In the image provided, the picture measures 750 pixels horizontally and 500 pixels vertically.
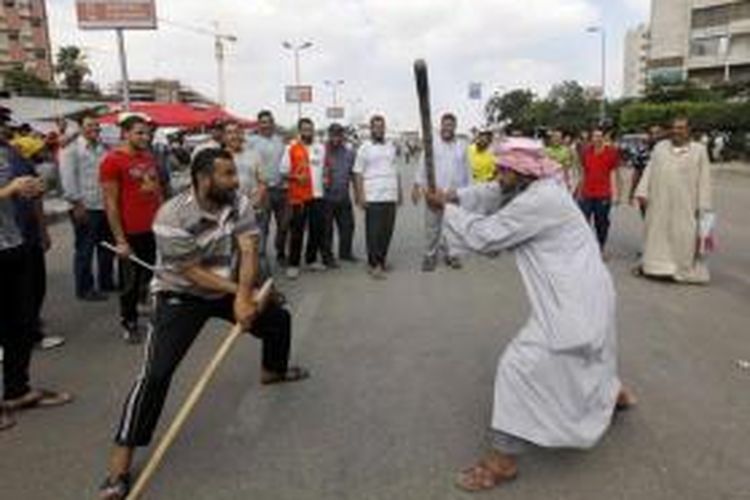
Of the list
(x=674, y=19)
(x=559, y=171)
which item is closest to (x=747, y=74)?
(x=674, y=19)

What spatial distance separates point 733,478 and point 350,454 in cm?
189

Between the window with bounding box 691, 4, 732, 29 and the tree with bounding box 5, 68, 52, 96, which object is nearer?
the tree with bounding box 5, 68, 52, 96

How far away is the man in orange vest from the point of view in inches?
419

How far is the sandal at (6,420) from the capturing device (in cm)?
517

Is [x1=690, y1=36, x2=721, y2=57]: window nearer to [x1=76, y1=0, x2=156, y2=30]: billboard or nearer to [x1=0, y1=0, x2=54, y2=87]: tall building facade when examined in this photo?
[x1=0, y1=0, x2=54, y2=87]: tall building facade

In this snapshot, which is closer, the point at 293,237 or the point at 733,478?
the point at 733,478

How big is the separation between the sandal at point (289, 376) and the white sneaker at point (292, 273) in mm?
4187

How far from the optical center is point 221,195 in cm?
448

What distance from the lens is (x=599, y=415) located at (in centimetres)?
429

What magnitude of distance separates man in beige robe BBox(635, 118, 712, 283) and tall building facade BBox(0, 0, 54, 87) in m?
80.5

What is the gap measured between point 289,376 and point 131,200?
2.09m

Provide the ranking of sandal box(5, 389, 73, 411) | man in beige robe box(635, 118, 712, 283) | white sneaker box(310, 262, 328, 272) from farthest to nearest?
white sneaker box(310, 262, 328, 272), man in beige robe box(635, 118, 712, 283), sandal box(5, 389, 73, 411)

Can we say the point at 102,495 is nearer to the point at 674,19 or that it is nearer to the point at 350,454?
the point at 350,454

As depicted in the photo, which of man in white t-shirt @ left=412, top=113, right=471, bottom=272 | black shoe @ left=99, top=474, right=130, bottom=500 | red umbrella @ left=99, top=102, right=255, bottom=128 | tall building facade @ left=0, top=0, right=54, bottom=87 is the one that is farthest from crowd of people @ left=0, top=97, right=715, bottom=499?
tall building facade @ left=0, top=0, right=54, bottom=87
